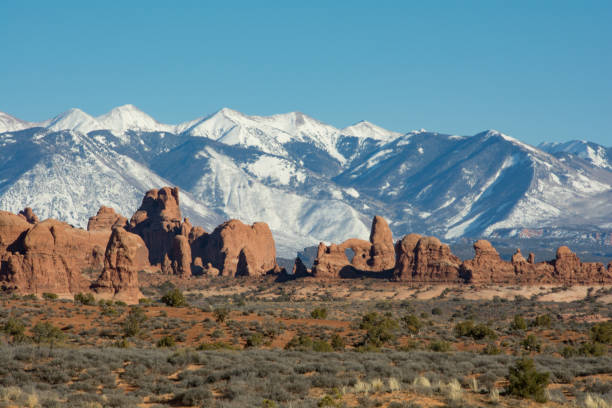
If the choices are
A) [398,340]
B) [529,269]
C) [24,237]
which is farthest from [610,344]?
[529,269]

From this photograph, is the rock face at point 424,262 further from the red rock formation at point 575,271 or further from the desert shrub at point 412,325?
the desert shrub at point 412,325

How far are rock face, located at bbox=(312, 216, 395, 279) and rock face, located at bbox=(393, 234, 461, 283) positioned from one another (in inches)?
372

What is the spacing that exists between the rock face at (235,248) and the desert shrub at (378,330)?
10310cm

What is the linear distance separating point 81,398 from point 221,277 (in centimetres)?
13550

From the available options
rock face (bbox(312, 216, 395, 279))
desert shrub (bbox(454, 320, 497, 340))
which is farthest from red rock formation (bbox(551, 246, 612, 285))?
desert shrub (bbox(454, 320, 497, 340))

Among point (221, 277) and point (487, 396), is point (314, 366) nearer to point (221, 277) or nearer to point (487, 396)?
point (487, 396)

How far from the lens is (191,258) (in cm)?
18238

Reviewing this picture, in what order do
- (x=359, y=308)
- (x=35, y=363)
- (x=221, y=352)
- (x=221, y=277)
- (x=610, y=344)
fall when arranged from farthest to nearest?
(x=221, y=277)
(x=359, y=308)
(x=610, y=344)
(x=221, y=352)
(x=35, y=363)

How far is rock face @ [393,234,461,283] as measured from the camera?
450 feet

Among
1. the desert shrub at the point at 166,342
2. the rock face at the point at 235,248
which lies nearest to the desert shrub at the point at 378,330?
the desert shrub at the point at 166,342

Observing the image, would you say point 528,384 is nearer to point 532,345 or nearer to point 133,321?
point 532,345

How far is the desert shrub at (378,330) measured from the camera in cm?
5516

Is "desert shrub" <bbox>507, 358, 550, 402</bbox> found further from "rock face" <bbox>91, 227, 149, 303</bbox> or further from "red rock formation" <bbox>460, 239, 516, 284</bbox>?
"red rock formation" <bbox>460, 239, 516, 284</bbox>

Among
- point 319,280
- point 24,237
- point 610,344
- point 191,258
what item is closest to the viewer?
point 610,344
